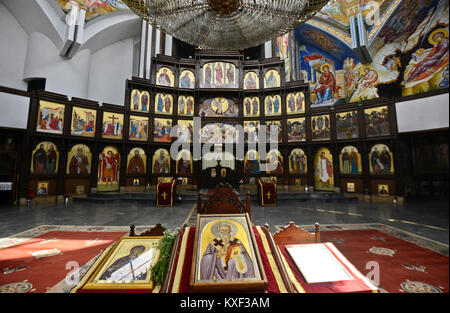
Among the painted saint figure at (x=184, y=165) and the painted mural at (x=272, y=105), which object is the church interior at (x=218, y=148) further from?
the painted saint figure at (x=184, y=165)

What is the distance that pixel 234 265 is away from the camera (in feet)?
5.98

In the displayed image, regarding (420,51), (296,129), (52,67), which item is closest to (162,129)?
(52,67)

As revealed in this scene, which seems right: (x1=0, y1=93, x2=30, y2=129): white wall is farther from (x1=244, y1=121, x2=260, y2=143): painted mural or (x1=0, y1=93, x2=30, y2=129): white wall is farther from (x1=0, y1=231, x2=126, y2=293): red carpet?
(x1=244, y1=121, x2=260, y2=143): painted mural

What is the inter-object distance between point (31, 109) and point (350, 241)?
1477 centimetres

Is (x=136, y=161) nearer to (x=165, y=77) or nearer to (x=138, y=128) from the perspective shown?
(x=138, y=128)

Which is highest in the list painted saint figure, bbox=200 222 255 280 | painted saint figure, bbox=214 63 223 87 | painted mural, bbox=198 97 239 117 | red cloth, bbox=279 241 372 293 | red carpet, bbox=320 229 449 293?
painted saint figure, bbox=214 63 223 87

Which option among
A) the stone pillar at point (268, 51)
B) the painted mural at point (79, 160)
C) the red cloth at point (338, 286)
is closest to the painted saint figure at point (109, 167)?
the painted mural at point (79, 160)

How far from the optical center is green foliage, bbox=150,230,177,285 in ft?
6.15

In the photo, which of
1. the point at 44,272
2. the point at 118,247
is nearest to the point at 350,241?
the point at 118,247

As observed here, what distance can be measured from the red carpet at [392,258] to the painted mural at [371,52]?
6.69 metres

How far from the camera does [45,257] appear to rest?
391 cm

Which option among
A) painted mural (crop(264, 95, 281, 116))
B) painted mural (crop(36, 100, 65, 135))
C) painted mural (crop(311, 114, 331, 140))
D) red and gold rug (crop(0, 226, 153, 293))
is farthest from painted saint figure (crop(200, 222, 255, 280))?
painted mural (crop(264, 95, 281, 116))

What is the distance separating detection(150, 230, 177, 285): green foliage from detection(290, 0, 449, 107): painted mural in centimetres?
1032

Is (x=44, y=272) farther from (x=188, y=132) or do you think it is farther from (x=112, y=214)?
(x=188, y=132)
